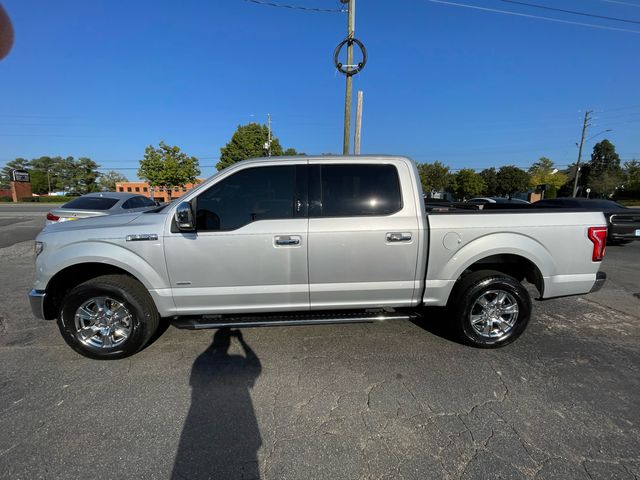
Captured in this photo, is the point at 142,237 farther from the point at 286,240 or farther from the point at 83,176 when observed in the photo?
the point at 83,176

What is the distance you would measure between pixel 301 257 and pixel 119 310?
1963 mm

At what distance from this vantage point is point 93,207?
8.77 metres

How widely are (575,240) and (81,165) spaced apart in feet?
394

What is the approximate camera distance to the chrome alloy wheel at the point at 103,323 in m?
3.21

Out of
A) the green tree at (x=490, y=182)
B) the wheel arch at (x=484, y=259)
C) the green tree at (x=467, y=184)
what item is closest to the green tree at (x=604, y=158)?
the green tree at (x=490, y=182)

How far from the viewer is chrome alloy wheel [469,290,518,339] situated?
3.44 meters

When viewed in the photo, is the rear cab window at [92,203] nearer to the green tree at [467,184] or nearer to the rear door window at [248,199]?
the rear door window at [248,199]

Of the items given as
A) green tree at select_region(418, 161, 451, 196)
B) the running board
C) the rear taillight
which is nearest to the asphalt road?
the running board

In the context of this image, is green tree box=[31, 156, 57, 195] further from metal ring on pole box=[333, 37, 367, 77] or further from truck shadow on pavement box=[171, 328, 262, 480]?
truck shadow on pavement box=[171, 328, 262, 480]

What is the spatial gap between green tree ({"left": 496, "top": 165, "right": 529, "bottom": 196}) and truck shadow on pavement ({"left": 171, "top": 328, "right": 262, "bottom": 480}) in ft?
223

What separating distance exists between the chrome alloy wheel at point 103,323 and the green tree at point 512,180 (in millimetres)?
68249

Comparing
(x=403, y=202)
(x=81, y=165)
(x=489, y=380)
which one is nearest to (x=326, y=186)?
(x=403, y=202)

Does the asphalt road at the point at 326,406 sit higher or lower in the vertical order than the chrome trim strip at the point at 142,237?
lower

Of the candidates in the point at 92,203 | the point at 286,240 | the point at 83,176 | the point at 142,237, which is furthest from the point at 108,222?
the point at 83,176
